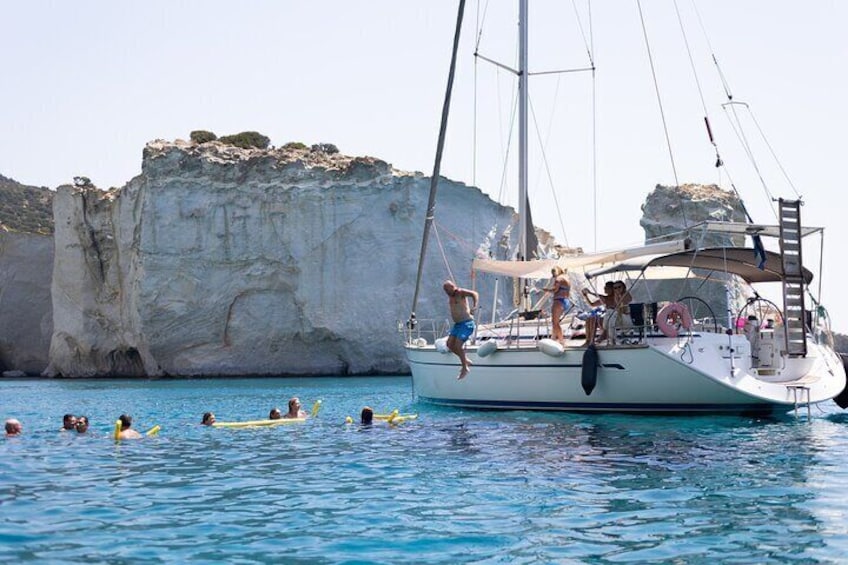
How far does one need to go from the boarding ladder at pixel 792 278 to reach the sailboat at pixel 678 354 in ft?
0.06

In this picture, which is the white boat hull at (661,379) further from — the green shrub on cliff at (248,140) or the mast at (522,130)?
the green shrub on cliff at (248,140)

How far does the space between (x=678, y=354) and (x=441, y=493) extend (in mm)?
7512

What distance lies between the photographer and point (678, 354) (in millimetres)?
15727

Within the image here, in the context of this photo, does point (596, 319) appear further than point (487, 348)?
No

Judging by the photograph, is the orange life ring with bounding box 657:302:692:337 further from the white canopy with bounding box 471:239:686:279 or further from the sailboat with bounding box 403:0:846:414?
the white canopy with bounding box 471:239:686:279

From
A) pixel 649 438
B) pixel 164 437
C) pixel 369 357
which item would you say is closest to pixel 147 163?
pixel 369 357

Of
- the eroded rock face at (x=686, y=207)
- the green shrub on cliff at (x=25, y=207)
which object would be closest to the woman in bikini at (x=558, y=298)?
the eroded rock face at (x=686, y=207)

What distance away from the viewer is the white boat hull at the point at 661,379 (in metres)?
15.8

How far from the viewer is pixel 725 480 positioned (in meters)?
10.0

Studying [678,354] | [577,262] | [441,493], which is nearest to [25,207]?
[577,262]

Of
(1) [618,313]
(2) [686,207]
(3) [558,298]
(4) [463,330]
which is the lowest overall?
(4) [463,330]

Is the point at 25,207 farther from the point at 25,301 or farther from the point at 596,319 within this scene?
the point at 596,319

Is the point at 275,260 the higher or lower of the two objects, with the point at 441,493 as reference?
higher

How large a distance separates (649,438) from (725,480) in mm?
3794
